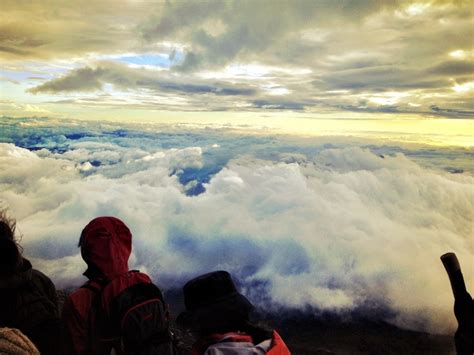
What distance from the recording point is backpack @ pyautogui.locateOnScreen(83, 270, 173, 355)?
2701 millimetres

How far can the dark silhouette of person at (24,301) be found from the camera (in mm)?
3223

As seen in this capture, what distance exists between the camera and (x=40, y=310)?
337 cm

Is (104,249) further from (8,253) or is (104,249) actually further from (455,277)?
(455,277)

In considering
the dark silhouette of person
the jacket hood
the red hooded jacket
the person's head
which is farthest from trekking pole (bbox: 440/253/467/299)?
the person's head

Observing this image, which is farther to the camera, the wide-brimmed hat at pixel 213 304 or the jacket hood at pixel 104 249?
the jacket hood at pixel 104 249

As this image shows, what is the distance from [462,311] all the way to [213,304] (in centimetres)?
181

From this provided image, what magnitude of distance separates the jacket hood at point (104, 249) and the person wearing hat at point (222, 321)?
0.71 m

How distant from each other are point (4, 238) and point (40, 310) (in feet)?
2.04

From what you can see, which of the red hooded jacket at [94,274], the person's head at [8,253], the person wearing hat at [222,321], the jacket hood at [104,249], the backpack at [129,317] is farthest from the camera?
the person's head at [8,253]

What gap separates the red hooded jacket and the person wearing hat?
55 centimetres

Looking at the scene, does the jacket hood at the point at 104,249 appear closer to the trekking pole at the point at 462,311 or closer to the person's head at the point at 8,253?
the person's head at the point at 8,253

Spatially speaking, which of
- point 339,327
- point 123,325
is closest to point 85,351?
point 123,325

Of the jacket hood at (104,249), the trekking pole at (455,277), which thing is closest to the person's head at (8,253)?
the jacket hood at (104,249)

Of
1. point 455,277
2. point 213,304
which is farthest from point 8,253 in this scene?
point 455,277
